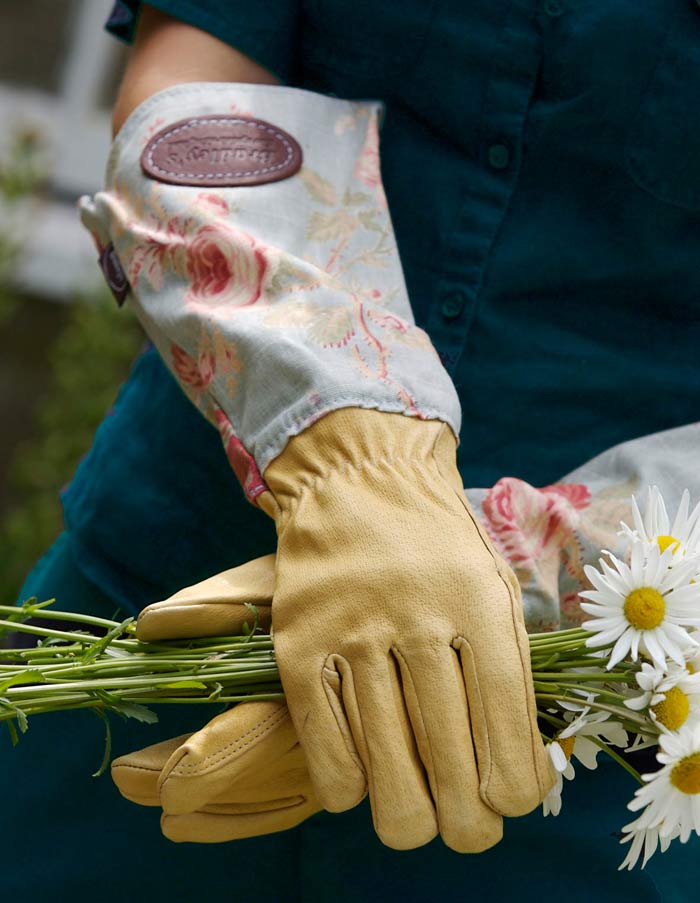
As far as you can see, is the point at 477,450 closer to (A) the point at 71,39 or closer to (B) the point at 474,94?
(B) the point at 474,94

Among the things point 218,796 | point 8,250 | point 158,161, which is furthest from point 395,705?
point 8,250

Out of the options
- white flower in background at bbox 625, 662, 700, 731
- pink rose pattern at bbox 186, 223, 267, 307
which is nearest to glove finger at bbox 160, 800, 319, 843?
white flower in background at bbox 625, 662, 700, 731

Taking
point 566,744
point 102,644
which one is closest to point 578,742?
point 566,744

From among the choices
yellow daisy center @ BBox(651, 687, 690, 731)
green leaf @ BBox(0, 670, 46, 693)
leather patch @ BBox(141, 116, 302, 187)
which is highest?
leather patch @ BBox(141, 116, 302, 187)

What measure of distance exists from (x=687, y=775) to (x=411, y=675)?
7.9 inches

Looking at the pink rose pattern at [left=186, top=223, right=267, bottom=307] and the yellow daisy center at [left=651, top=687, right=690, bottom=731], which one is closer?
the yellow daisy center at [left=651, top=687, right=690, bottom=731]

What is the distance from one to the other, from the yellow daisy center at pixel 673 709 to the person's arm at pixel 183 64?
0.71 m

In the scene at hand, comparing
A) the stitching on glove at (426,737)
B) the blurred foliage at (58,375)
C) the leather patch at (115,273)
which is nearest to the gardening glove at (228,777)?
the stitching on glove at (426,737)

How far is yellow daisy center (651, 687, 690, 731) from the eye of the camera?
79 cm

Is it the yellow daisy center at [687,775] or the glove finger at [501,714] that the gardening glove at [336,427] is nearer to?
the glove finger at [501,714]

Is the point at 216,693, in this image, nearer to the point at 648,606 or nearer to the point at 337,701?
the point at 337,701

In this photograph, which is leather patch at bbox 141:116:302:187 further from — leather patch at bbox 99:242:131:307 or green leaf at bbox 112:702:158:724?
green leaf at bbox 112:702:158:724

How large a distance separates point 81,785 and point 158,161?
2.01 ft

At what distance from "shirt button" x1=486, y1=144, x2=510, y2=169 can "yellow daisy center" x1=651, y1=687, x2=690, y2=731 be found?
529mm
